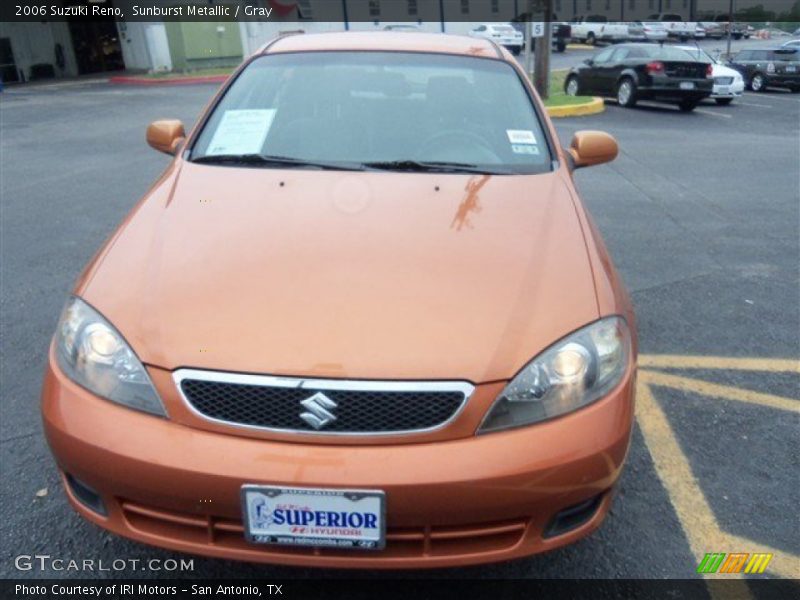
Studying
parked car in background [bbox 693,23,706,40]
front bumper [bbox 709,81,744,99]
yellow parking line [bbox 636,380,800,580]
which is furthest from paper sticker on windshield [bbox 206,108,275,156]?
parked car in background [bbox 693,23,706,40]

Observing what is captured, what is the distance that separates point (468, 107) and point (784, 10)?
55312 mm

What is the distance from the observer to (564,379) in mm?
1893

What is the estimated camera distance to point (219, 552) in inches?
72.0

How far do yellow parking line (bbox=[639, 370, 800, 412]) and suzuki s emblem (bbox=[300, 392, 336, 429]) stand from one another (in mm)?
2163

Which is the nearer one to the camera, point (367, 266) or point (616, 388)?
point (616, 388)

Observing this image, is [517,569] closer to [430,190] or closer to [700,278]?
[430,190]

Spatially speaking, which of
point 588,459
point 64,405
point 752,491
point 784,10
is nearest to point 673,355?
point 752,491

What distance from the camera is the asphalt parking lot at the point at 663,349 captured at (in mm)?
2334

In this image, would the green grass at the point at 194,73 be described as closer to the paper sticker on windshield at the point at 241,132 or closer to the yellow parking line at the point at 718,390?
the paper sticker on windshield at the point at 241,132

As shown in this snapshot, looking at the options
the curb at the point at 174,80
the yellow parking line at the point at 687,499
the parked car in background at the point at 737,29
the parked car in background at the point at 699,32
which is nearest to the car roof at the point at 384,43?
the yellow parking line at the point at 687,499

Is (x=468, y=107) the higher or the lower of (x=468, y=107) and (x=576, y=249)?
the higher

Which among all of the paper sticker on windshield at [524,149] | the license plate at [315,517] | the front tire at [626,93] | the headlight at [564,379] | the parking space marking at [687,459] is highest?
the paper sticker on windshield at [524,149]

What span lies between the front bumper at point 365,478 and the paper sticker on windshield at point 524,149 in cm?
137

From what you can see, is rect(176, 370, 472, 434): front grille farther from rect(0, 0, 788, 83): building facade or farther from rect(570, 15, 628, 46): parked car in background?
rect(570, 15, 628, 46): parked car in background
